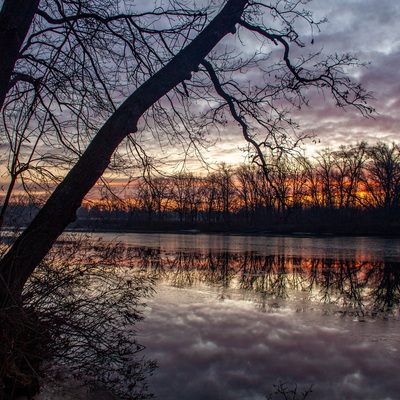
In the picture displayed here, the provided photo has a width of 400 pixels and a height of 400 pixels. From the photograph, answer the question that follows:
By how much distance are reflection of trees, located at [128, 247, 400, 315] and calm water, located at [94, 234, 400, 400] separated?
0.17 ft

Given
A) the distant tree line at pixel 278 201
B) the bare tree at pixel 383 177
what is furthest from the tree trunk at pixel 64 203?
the bare tree at pixel 383 177

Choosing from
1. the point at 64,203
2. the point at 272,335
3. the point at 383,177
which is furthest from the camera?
the point at 383,177

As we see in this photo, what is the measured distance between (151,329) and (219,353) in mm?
1720

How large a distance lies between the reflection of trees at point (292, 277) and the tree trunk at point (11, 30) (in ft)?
26.6

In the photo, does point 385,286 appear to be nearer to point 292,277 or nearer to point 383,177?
point 292,277

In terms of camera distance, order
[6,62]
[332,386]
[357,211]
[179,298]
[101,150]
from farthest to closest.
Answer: [357,211]
[179,298]
[332,386]
[101,150]
[6,62]

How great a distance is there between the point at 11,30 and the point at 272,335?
656 cm

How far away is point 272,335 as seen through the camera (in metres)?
7.93

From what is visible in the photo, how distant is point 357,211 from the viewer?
62125 millimetres

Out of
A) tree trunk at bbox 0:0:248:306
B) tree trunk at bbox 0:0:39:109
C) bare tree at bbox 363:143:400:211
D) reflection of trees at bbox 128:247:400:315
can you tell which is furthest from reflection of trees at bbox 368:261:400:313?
bare tree at bbox 363:143:400:211

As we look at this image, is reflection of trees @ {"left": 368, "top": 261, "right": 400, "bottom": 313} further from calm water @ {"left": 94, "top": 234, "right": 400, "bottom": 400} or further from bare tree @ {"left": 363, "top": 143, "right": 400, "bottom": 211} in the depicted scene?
bare tree @ {"left": 363, "top": 143, "right": 400, "bottom": 211}

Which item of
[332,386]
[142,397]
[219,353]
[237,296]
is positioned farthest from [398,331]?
[142,397]

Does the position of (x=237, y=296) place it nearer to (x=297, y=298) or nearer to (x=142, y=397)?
(x=297, y=298)

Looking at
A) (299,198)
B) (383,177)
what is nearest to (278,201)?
(299,198)
